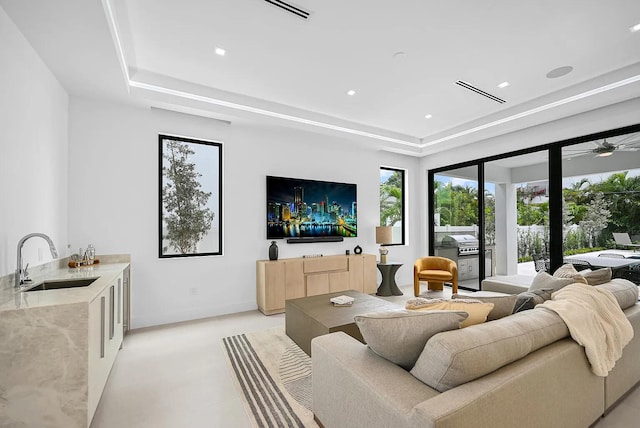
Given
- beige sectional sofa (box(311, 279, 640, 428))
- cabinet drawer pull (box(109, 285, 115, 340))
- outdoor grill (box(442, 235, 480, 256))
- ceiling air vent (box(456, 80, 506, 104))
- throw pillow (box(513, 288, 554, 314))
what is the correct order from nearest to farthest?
beige sectional sofa (box(311, 279, 640, 428)), throw pillow (box(513, 288, 554, 314)), cabinet drawer pull (box(109, 285, 115, 340)), ceiling air vent (box(456, 80, 506, 104)), outdoor grill (box(442, 235, 480, 256))

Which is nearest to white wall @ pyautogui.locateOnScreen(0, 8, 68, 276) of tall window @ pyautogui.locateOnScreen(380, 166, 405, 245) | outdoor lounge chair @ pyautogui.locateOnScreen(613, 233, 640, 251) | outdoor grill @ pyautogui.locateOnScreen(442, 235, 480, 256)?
tall window @ pyautogui.locateOnScreen(380, 166, 405, 245)

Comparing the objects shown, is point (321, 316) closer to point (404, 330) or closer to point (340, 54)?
point (404, 330)

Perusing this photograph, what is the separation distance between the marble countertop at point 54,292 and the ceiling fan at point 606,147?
5671 mm

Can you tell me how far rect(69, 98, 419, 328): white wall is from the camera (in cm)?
349

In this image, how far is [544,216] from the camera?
4473 mm

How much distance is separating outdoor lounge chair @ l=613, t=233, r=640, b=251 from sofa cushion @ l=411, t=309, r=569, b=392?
3.52 metres

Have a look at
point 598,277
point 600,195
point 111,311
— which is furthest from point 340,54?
point 600,195

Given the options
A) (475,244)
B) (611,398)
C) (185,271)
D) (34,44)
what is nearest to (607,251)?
(475,244)

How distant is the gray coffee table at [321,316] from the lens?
8.50ft

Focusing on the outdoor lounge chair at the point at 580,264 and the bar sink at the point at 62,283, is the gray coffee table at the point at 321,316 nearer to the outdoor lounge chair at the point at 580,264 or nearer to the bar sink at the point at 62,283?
the bar sink at the point at 62,283

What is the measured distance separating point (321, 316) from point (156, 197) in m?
2.64

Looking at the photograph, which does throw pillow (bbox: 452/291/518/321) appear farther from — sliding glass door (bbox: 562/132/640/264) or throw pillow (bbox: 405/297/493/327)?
sliding glass door (bbox: 562/132/640/264)

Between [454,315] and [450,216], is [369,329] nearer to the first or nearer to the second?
Result: [454,315]

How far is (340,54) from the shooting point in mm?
3018
